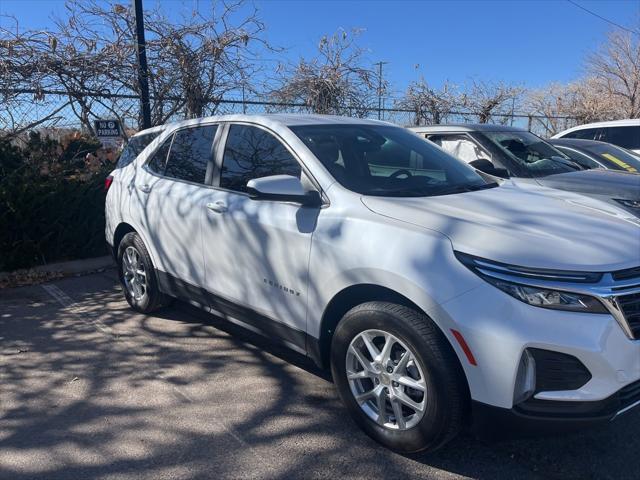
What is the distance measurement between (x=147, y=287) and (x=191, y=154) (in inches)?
49.9

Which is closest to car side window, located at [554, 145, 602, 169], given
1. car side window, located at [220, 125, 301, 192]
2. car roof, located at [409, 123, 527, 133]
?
car roof, located at [409, 123, 527, 133]

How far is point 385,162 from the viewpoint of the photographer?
3746mm

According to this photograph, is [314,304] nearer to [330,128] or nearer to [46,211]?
[330,128]

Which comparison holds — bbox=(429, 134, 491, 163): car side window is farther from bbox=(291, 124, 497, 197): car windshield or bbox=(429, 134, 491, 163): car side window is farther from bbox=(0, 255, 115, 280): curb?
bbox=(0, 255, 115, 280): curb

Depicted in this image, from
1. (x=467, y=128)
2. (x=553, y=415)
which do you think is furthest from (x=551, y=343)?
(x=467, y=128)

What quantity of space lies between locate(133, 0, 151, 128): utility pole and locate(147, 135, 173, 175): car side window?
3.20m

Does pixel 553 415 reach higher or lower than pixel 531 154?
lower

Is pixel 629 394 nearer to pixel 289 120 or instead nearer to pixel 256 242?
pixel 256 242

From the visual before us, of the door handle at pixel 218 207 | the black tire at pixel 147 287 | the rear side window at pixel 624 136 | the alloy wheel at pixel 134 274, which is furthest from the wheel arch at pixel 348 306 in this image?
the rear side window at pixel 624 136

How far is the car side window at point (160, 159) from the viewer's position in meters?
4.72

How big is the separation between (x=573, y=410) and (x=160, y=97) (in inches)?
290

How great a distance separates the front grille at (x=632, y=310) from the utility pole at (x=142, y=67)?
680 centimetres

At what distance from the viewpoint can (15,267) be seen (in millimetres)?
6211

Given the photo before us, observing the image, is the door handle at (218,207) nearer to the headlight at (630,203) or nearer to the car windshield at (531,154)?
the car windshield at (531,154)
